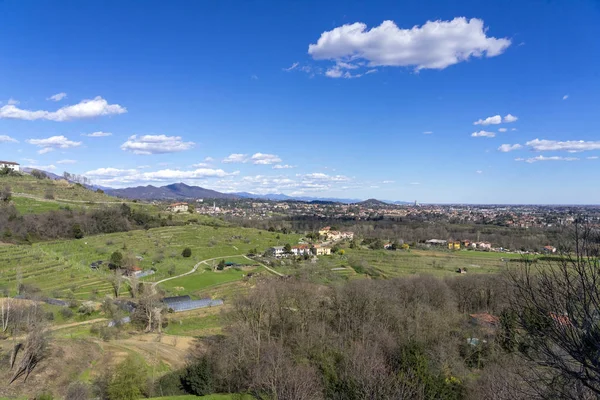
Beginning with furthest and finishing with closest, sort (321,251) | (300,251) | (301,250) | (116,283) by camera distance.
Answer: (321,251) < (301,250) < (300,251) < (116,283)

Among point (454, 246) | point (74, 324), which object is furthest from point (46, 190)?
point (454, 246)

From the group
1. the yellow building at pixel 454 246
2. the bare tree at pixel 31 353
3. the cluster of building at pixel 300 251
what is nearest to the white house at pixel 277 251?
the cluster of building at pixel 300 251

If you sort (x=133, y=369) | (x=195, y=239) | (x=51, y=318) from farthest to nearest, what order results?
(x=195, y=239), (x=51, y=318), (x=133, y=369)

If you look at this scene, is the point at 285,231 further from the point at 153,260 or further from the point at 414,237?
the point at 153,260

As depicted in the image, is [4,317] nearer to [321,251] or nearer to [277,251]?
[277,251]

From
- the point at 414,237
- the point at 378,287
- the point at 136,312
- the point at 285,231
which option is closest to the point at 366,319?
the point at 378,287

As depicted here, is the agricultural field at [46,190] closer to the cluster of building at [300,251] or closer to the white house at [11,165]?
the white house at [11,165]

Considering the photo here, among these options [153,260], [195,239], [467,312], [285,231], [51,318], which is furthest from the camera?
[285,231]

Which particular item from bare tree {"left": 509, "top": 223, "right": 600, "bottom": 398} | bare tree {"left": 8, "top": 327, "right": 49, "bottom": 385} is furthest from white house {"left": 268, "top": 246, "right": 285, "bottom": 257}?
bare tree {"left": 509, "top": 223, "right": 600, "bottom": 398}
